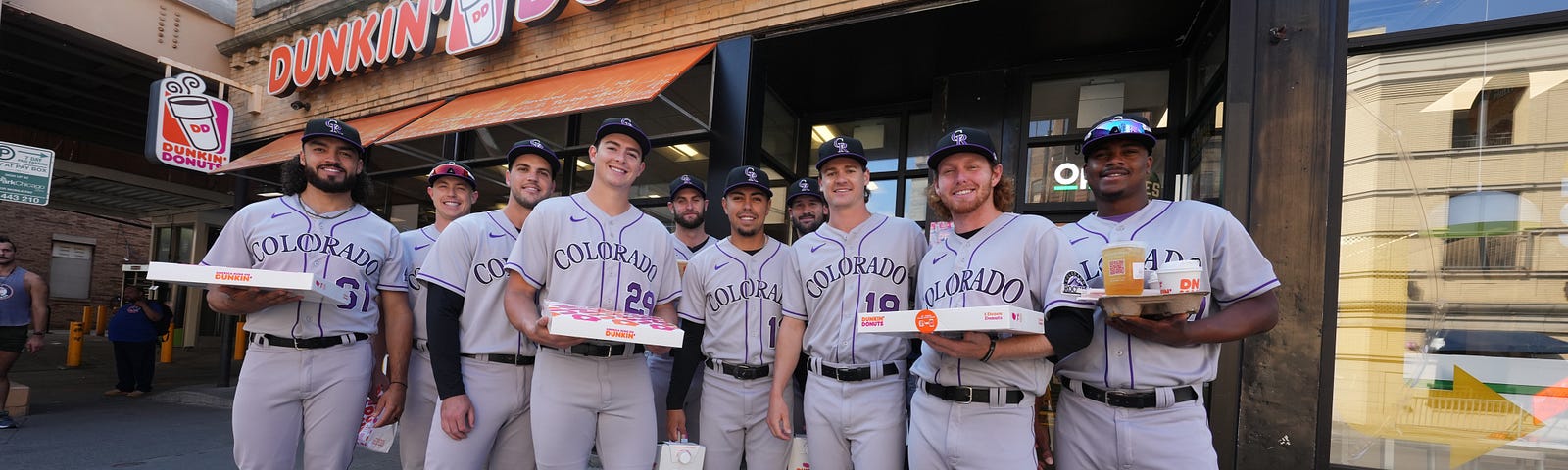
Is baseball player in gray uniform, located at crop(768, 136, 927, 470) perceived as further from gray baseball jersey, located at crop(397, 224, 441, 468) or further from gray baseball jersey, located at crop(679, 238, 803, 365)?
gray baseball jersey, located at crop(397, 224, 441, 468)

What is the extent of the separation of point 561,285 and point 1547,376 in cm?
525

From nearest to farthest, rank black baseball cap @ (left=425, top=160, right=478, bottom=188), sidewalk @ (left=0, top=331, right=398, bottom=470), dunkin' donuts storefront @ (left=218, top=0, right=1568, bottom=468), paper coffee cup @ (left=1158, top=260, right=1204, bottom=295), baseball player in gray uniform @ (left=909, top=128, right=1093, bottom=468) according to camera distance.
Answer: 1. paper coffee cup @ (left=1158, top=260, right=1204, bottom=295)
2. baseball player in gray uniform @ (left=909, top=128, right=1093, bottom=468)
3. dunkin' donuts storefront @ (left=218, top=0, right=1568, bottom=468)
4. black baseball cap @ (left=425, top=160, right=478, bottom=188)
5. sidewalk @ (left=0, top=331, right=398, bottom=470)

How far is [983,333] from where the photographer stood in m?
2.39

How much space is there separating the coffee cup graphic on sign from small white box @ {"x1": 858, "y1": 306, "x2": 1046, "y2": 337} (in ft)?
22.3

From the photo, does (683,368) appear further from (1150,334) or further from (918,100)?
(918,100)

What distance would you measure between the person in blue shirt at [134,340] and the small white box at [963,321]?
450 inches

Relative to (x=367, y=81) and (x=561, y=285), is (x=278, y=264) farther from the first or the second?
(x=367, y=81)

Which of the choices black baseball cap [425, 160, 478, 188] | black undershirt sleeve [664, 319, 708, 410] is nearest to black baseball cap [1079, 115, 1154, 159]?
black undershirt sleeve [664, 319, 708, 410]

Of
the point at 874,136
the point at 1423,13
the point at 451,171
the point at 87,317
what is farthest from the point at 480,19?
the point at 87,317

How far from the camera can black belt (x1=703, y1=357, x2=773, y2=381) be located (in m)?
3.36

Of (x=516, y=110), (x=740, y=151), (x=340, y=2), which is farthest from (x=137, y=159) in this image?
(x=740, y=151)

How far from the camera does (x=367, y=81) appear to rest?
9.35m

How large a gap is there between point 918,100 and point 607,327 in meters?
6.14

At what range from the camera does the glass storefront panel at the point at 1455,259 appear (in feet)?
12.8
